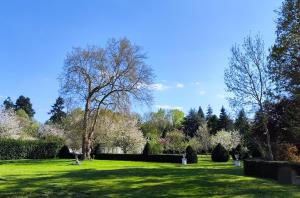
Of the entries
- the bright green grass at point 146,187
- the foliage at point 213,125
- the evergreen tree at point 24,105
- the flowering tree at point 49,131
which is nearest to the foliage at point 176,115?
the foliage at point 213,125

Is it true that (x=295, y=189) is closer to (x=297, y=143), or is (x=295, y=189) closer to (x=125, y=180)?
(x=125, y=180)

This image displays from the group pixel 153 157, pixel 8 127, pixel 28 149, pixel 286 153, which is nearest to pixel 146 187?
pixel 286 153

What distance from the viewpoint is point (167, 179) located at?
18203mm

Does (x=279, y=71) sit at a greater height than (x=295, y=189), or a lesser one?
greater

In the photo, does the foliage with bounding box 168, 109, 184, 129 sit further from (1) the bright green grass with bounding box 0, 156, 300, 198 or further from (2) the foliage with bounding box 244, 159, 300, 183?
(1) the bright green grass with bounding box 0, 156, 300, 198

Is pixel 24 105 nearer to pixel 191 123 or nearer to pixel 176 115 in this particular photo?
pixel 176 115

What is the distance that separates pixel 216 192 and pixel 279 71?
24.8 feet

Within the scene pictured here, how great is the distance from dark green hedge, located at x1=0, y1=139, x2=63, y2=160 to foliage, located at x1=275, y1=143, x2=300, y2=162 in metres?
26.9

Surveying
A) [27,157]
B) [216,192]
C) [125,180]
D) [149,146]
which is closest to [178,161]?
[149,146]

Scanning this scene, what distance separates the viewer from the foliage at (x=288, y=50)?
1836 cm

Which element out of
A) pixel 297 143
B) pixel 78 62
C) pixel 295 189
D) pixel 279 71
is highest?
pixel 78 62

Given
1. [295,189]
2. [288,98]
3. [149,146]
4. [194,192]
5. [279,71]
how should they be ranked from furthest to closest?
[149,146], [288,98], [279,71], [295,189], [194,192]

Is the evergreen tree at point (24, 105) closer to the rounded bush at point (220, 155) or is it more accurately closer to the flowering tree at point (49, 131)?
the flowering tree at point (49, 131)

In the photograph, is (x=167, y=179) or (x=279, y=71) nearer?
(x=167, y=179)
